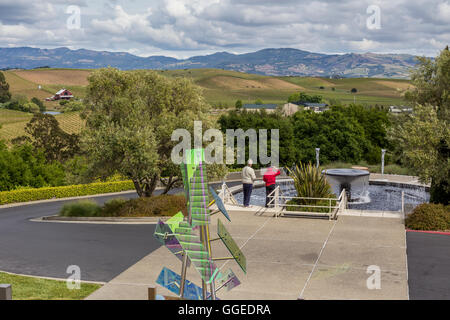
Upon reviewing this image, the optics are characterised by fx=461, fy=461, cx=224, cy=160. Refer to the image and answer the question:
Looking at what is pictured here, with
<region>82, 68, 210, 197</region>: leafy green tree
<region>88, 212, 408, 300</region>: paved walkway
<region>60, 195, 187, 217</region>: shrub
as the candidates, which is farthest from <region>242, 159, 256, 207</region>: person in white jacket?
<region>82, 68, 210, 197</region>: leafy green tree

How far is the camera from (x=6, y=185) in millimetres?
34188

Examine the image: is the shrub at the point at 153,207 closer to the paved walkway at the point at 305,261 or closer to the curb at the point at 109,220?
the curb at the point at 109,220

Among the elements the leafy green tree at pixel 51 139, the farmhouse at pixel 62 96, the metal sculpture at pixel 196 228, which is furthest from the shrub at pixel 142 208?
the farmhouse at pixel 62 96

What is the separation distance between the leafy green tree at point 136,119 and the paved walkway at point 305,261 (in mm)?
6613

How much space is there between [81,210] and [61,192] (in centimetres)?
1457

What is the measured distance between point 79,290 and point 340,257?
20.5ft

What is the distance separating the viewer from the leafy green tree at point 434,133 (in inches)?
644

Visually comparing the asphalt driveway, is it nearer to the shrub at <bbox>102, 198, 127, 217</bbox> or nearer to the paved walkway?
the paved walkway

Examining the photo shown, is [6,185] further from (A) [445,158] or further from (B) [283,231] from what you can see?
(A) [445,158]

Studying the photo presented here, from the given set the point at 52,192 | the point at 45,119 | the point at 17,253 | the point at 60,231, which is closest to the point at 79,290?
the point at 17,253

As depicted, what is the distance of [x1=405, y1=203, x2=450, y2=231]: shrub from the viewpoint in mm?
14641

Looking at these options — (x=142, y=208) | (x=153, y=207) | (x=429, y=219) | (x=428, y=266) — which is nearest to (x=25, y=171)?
(x=142, y=208)

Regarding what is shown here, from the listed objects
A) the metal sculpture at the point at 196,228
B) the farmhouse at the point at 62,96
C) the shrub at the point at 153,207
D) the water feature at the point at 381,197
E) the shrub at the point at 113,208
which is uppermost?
the farmhouse at the point at 62,96

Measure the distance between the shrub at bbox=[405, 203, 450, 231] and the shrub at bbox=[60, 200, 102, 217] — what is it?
43.7 feet
